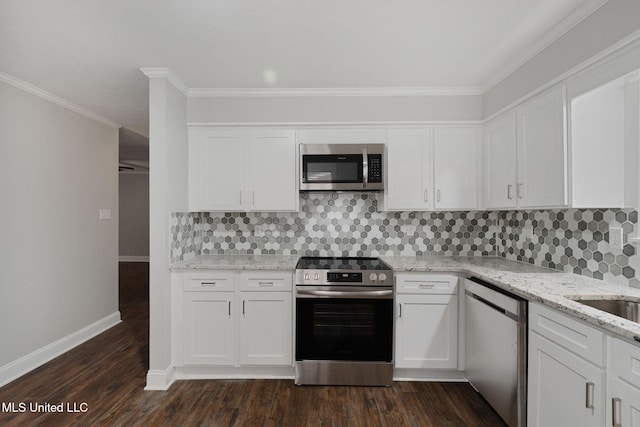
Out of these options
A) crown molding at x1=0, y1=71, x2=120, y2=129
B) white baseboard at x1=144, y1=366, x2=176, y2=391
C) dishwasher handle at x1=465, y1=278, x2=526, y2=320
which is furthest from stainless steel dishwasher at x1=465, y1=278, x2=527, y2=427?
crown molding at x1=0, y1=71, x2=120, y2=129

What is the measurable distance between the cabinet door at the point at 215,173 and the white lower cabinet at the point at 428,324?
1705 millimetres

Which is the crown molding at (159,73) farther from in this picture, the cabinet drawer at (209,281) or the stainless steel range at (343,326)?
the stainless steel range at (343,326)

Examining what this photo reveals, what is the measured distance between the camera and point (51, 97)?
296 cm

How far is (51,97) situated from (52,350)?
7.90 ft

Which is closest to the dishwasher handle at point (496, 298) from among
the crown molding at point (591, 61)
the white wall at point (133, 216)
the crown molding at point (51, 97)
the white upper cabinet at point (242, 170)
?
the crown molding at point (591, 61)

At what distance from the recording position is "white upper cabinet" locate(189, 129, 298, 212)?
9.48 feet

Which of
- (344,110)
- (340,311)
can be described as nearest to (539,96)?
(344,110)

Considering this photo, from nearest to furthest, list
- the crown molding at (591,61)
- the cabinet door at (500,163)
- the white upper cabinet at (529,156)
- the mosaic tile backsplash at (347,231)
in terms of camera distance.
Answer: the crown molding at (591,61) → the white upper cabinet at (529,156) → the cabinet door at (500,163) → the mosaic tile backsplash at (347,231)

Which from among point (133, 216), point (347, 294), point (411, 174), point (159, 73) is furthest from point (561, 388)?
point (133, 216)

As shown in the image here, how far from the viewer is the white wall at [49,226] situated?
102 inches

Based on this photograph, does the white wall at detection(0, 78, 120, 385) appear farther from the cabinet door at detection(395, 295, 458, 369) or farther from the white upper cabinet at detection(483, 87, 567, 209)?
the white upper cabinet at detection(483, 87, 567, 209)

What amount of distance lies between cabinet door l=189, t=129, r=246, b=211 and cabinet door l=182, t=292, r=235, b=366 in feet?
2.71

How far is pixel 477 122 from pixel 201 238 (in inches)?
114

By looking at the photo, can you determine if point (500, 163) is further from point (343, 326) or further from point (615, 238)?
point (343, 326)
